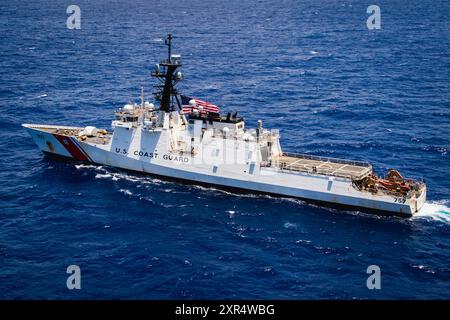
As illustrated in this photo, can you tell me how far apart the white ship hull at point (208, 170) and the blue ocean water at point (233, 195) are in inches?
54.0

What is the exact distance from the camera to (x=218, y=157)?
56.3m

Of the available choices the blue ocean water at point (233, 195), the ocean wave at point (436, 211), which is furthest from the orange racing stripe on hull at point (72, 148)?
the ocean wave at point (436, 211)

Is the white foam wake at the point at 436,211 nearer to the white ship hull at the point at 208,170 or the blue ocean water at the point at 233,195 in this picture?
the blue ocean water at the point at 233,195

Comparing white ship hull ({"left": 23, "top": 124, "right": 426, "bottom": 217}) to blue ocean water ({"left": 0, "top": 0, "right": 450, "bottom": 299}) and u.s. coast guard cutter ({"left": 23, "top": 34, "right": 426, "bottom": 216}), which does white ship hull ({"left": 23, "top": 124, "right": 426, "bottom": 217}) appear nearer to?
u.s. coast guard cutter ({"left": 23, "top": 34, "right": 426, "bottom": 216})

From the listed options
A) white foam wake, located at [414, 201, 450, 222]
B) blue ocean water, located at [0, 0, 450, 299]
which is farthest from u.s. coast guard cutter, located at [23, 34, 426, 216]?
blue ocean water, located at [0, 0, 450, 299]

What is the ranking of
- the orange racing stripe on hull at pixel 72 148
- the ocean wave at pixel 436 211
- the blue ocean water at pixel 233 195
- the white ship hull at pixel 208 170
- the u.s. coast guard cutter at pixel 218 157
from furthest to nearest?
the orange racing stripe on hull at pixel 72 148
the u.s. coast guard cutter at pixel 218 157
the white ship hull at pixel 208 170
the ocean wave at pixel 436 211
the blue ocean water at pixel 233 195

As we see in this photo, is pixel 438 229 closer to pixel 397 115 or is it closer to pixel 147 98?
pixel 397 115

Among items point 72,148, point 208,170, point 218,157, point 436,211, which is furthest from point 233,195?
point 72,148

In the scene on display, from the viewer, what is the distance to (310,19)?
171m

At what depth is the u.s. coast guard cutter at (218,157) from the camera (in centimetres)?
5169

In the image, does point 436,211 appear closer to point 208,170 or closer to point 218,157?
point 218,157

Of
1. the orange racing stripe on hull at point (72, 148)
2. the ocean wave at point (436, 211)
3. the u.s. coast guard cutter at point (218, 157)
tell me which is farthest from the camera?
the orange racing stripe on hull at point (72, 148)

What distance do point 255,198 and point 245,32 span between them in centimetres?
10301
